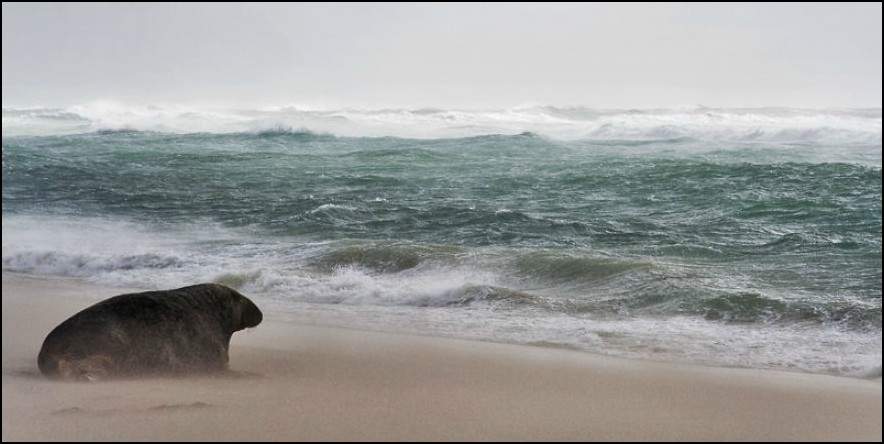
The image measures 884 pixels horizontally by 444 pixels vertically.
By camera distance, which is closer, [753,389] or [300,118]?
[753,389]

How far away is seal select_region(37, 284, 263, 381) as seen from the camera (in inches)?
135

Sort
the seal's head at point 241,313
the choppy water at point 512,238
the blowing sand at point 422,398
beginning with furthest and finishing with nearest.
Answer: the choppy water at point 512,238, the seal's head at point 241,313, the blowing sand at point 422,398

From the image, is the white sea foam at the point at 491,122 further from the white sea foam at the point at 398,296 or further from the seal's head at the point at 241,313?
the seal's head at the point at 241,313

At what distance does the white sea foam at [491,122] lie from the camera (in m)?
21.2

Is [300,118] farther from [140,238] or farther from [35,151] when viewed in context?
[140,238]

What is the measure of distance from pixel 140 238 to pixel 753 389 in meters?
6.39

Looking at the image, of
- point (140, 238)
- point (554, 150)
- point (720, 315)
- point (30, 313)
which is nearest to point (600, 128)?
point (554, 150)

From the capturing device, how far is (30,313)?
4887 millimetres

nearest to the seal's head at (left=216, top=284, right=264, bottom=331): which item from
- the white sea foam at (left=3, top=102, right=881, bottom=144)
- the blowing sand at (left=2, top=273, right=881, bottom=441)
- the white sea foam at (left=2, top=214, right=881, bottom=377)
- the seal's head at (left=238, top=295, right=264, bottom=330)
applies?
the seal's head at (left=238, top=295, right=264, bottom=330)

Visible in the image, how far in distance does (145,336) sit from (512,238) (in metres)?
5.15

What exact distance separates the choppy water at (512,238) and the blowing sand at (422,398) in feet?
1.93

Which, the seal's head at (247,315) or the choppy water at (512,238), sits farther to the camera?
the choppy water at (512,238)

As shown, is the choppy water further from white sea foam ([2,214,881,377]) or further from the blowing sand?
the blowing sand

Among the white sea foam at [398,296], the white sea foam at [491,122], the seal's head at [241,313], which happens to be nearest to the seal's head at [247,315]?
the seal's head at [241,313]
